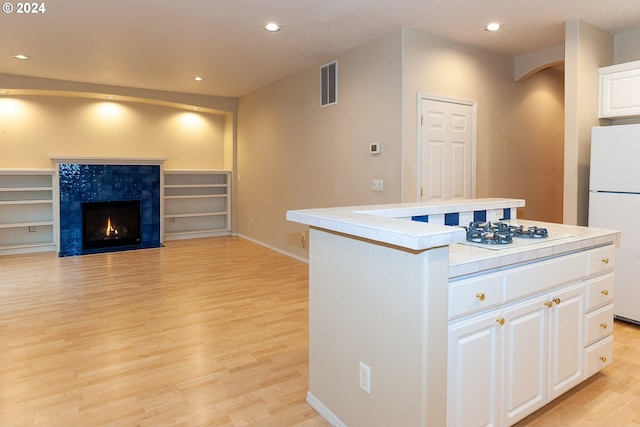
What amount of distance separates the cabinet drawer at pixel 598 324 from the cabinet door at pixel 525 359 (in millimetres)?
457

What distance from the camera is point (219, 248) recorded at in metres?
6.80

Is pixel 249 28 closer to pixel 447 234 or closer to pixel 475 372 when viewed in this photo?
pixel 447 234

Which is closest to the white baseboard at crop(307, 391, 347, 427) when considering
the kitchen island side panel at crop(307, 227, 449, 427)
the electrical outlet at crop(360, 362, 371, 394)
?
the kitchen island side panel at crop(307, 227, 449, 427)

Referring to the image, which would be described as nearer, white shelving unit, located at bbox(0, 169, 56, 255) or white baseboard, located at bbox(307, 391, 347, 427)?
white baseboard, located at bbox(307, 391, 347, 427)

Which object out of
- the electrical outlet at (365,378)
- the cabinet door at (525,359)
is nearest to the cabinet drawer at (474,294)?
the cabinet door at (525,359)

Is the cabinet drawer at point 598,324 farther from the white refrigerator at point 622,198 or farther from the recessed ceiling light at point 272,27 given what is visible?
the recessed ceiling light at point 272,27

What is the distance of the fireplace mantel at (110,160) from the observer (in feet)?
20.7

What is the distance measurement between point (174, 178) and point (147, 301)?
4235 mm

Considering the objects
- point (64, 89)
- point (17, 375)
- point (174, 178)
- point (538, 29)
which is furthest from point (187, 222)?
point (538, 29)

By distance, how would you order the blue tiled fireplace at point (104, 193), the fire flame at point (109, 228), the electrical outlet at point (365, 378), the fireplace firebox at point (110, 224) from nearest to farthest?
the electrical outlet at point (365, 378)
the blue tiled fireplace at point (104, 193)
the fireplace firebox at point (110, 224)
the fire flame at point (109, 228)

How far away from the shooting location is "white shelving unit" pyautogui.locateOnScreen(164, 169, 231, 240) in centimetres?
766

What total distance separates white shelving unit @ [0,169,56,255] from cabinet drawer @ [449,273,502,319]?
687 centimetres

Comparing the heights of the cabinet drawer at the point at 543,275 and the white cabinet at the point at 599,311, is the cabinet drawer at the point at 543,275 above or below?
above

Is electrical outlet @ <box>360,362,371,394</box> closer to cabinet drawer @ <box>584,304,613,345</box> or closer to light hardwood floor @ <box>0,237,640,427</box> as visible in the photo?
light hardwood floor @ <box>0,237,640,427</box>
